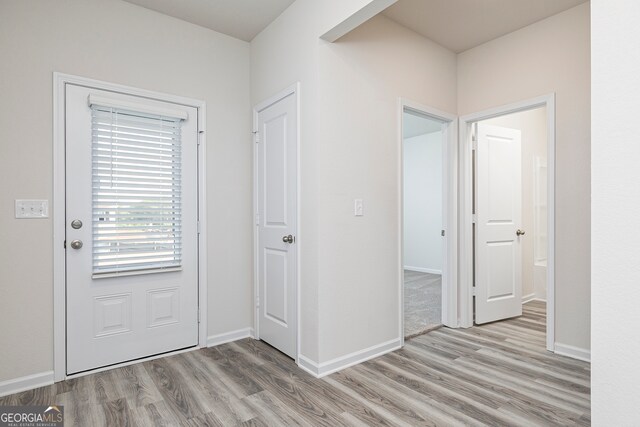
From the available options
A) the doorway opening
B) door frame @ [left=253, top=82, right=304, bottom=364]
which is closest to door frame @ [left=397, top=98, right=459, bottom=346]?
door frame @ [left=253, top=82, right=304, bottom=364]

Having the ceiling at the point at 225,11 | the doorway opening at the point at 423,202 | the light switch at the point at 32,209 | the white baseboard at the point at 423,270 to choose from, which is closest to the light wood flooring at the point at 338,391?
the light switch at the point at 32,209

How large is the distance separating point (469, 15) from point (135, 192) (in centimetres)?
308

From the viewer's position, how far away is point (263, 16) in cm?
289

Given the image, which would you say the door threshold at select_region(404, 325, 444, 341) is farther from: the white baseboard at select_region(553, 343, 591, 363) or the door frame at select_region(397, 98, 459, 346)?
the white baseboard at select_region(553, 343, 591, 363)

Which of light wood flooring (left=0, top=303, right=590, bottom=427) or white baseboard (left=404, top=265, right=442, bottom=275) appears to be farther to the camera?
white baseboard (left=404, top=265, right=442, bottom=275)

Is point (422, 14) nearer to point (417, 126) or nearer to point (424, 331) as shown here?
point (424, 331)

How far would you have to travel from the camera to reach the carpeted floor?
11.7ft

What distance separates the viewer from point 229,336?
3176mm

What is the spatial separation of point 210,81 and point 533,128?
4015 millimetres

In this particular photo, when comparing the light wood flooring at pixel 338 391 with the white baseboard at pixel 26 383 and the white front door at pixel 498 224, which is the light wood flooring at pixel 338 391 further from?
the white front door at pixel 498 224
